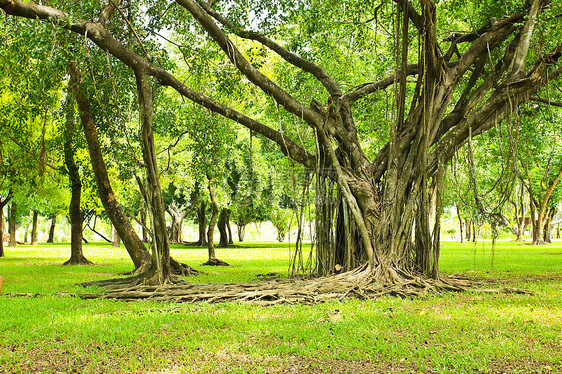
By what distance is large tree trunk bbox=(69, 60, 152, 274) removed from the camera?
34.0ft

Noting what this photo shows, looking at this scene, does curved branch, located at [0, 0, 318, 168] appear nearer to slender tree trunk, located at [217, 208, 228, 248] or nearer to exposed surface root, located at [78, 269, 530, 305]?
exposed surface root, located at [78, 269, 530, 305]

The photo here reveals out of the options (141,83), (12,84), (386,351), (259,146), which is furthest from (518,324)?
(259,146)

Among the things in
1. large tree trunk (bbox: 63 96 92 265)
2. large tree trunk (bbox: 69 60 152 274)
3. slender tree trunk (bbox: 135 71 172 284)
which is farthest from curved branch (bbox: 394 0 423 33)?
large tree trunk (bbox: 63 96 92 265)

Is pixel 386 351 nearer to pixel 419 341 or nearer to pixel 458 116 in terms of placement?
pixel 419 341

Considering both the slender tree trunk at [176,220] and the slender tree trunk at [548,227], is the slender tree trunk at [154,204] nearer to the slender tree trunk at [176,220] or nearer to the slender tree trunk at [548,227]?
the slender tree trunk at [176,220]

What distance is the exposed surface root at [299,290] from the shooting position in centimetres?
696

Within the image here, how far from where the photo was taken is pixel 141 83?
881cm

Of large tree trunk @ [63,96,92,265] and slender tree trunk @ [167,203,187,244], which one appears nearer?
Answer: large tree trunk @ [63,96,92,265]

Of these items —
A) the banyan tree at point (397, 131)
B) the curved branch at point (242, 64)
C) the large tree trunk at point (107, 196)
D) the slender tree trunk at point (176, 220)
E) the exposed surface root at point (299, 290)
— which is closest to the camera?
the exposed surface root at point (299, 290)

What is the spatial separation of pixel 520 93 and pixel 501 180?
1.89 meters

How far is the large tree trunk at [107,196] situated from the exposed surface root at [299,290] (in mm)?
2227

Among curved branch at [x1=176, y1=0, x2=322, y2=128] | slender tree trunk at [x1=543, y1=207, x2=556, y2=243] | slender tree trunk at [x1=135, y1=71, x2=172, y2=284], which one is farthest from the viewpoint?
slender tree trunk at [x1=543, y1=207, x2=556, y2=243]

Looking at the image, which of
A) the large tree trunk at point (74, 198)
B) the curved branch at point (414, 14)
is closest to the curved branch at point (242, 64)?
the curved branch at point (414, 14)

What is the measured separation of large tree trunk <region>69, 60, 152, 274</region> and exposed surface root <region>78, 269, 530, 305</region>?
2.23 metres
